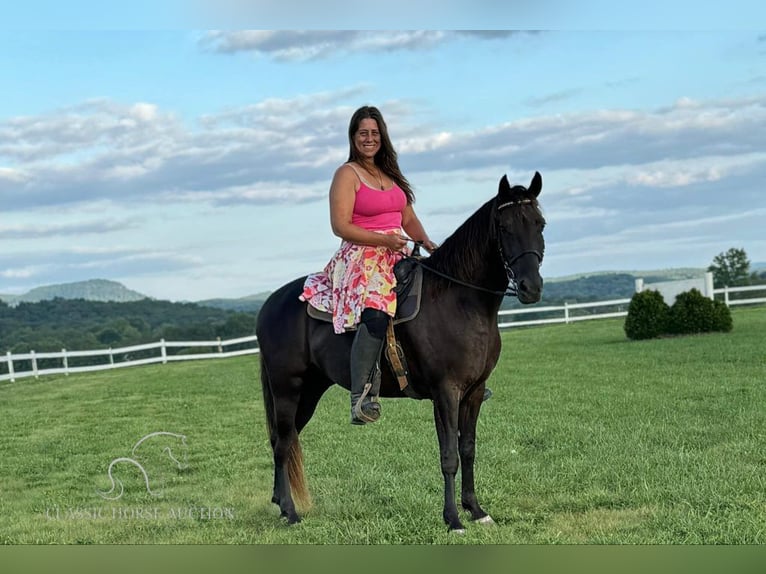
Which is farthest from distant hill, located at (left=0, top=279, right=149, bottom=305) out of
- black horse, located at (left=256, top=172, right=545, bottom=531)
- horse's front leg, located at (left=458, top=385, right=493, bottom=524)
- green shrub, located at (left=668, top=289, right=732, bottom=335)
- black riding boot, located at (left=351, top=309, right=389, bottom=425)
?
green shrub, located at (left=668, top=289, right=732, bottom=335)

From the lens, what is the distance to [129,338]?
15188 millimetres

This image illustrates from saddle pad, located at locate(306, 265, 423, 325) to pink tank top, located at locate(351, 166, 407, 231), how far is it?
324 mm

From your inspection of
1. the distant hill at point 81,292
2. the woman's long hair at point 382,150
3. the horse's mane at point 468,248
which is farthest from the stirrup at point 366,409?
the distant hill at point 81,292

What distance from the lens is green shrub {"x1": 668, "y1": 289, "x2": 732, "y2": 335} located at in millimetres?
12781

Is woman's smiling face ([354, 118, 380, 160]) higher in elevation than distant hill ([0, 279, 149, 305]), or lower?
higher

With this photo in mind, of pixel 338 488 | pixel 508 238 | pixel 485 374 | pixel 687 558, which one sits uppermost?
pixel 508 238

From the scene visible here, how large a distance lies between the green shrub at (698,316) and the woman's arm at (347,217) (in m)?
Answer: 9.47

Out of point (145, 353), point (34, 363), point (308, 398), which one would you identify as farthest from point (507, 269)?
point (145, 353)

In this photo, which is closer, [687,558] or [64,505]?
[687,558]

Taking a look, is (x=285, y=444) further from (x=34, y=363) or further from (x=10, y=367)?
(x=10, y=367)

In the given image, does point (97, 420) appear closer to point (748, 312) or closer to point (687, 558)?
point (687, 558)

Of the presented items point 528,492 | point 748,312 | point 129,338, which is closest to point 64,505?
point 528,492

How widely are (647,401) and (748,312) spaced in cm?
728

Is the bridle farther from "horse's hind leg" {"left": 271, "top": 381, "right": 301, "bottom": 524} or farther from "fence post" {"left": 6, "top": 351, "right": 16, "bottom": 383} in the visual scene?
"fence post" {"left": 6, "top": 351, "right": 16, "bottom": 383}
